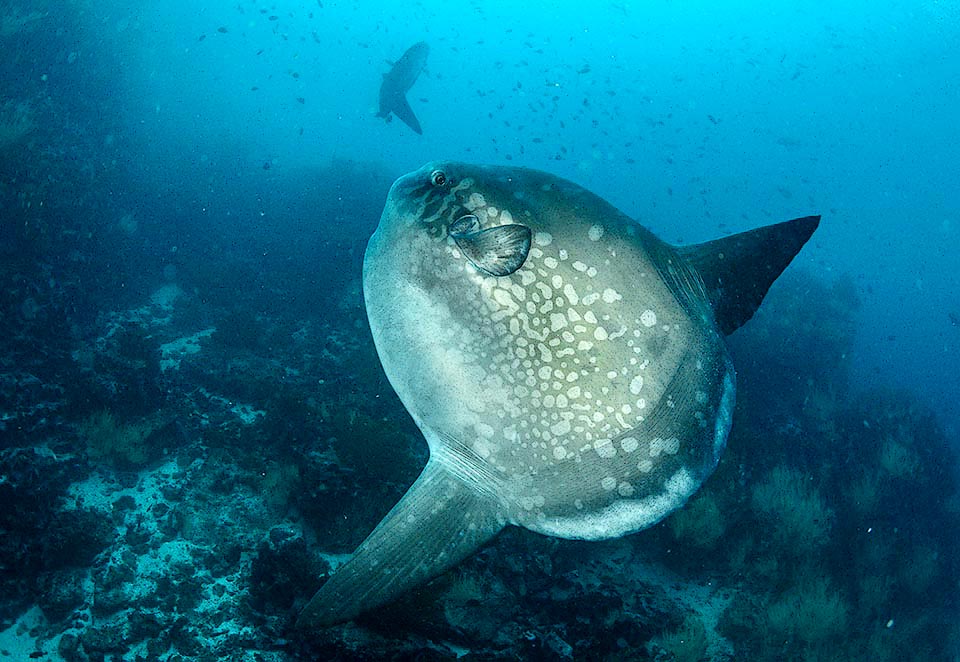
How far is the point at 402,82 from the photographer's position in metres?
18.8

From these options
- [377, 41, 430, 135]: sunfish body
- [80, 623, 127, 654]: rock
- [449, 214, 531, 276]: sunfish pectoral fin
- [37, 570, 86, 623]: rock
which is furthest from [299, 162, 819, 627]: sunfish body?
[377, 41, 430, 135]: sunfish body

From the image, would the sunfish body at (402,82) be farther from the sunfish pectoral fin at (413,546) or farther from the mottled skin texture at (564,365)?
the sunfish pectoral fin at (413,546)

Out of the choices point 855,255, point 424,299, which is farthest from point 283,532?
point 855,255

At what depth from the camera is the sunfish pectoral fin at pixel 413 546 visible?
71.8 inches

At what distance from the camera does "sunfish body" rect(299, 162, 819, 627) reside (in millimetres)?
1829

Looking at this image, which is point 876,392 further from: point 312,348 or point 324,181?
point 324,181

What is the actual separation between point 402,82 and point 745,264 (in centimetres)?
1925

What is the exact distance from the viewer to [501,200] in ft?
6.56

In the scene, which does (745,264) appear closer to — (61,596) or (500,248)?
(500,248)

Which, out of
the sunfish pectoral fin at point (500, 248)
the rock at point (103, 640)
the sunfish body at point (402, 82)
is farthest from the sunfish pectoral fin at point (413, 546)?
the sunfish body at point (402, 82)

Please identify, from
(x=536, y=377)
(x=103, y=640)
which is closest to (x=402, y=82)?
(x=103, y=640)

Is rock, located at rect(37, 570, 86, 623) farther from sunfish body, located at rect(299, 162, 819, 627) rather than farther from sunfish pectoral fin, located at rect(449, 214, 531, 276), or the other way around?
sunfish pectoral fin, located at rect(449, 214, 531, 276)

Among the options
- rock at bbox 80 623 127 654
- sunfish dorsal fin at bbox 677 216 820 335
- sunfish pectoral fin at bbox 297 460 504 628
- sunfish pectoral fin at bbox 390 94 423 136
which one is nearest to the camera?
sunfish pectoral fin at bbox 297 460 504 628

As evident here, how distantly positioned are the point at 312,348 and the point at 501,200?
26.4ft
